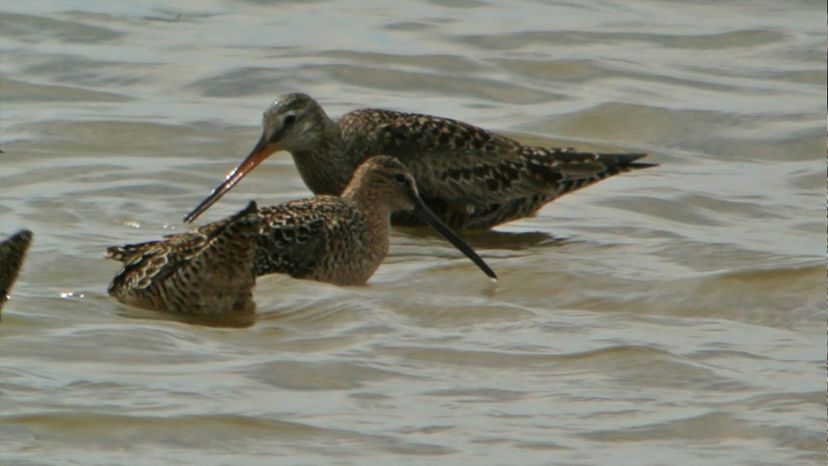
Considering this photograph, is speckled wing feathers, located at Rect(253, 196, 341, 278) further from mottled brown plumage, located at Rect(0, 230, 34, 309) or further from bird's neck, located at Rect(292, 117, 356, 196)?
mottled brown plumage, located at Rect(0, 230, 34, 309)

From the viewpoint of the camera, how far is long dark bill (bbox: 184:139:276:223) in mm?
9262

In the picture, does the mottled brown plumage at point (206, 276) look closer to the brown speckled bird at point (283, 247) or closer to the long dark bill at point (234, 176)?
the brown speckled bird at point (283, 247)

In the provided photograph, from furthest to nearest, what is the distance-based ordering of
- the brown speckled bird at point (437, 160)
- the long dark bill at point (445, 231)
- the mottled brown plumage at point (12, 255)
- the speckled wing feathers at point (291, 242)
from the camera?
the brown speckled bird at point (437, 160)
the long dark bill at point (445, 231)
the speckled wing feathers at point (291, 242)
the mottled brown plumage at point (12, 255)

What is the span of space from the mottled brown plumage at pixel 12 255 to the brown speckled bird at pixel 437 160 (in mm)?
3524

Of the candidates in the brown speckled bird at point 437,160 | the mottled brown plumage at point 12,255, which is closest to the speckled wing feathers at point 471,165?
the brown speckled bird at point 437,160

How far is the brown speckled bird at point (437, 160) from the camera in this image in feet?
32.4

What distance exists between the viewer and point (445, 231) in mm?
9133

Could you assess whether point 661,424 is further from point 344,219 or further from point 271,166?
point 271,166

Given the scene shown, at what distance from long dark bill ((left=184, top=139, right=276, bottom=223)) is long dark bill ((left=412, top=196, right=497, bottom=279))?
0.80 m

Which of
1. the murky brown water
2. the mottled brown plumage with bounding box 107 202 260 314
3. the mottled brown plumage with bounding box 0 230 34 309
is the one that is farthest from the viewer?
the mottled brown plumage with bounding box 107 202 260 314

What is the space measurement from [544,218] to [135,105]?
247 centimetres

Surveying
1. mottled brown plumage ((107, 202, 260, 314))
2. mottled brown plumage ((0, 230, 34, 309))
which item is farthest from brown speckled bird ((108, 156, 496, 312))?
mottled brown plumage ((0, 230, 34, 309))

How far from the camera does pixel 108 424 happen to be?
622cm

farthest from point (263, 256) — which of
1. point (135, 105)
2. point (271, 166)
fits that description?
point (135, 105)
